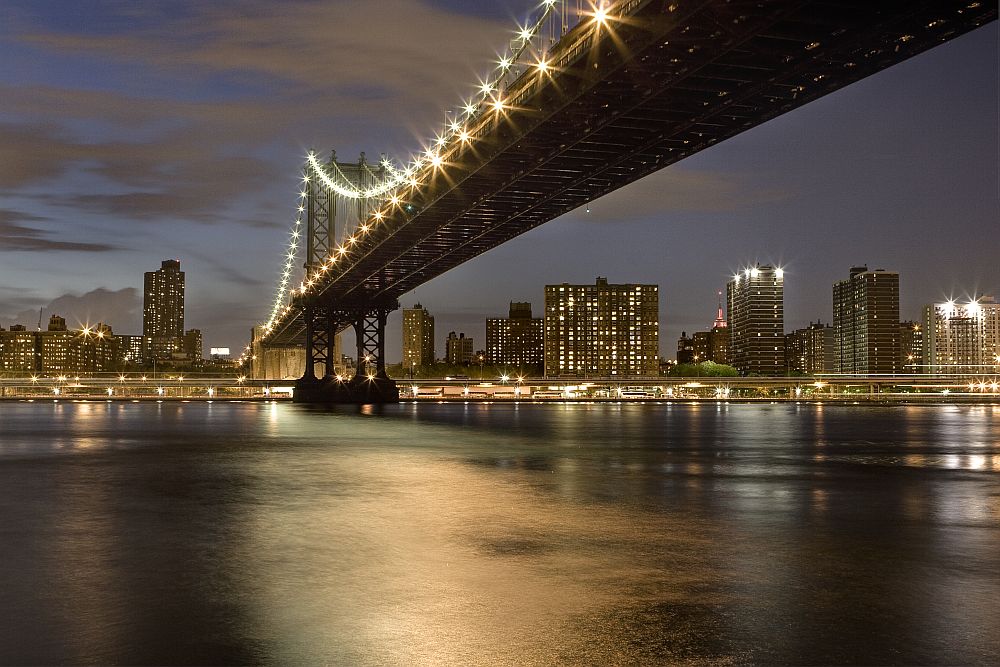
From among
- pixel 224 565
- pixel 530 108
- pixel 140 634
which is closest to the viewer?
pixel 140 634

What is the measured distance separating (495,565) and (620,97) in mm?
26804

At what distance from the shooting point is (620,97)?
33.6 m

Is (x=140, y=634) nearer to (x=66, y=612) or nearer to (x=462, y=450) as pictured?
(x=66, y=612)

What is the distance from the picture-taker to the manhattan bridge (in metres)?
25.9

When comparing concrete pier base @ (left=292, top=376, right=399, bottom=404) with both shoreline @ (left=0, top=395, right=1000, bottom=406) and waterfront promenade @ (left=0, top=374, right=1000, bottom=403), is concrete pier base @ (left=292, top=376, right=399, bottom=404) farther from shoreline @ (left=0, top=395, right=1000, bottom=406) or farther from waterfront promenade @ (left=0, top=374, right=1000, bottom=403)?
shoreline @ (left=0, top=395, right=1000, bottom=406)

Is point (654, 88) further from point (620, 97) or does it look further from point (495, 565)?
point (495, 565)

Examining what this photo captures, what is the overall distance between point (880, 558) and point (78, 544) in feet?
31.3

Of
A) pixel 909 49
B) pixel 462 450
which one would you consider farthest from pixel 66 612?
pixel 909 49

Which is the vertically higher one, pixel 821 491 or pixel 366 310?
pixel 366 310

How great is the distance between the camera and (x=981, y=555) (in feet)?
34.6

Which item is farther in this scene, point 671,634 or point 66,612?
point 66,612

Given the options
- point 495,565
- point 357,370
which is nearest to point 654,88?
point 495,565

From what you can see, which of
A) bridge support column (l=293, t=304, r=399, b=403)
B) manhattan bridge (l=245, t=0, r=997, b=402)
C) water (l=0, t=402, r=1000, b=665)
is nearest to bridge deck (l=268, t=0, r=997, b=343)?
manhattan bridge (l=245, t=0, r=997, b=402)

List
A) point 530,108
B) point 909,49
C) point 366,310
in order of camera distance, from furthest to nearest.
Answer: point 366,310, point 530,108, point 909,49
